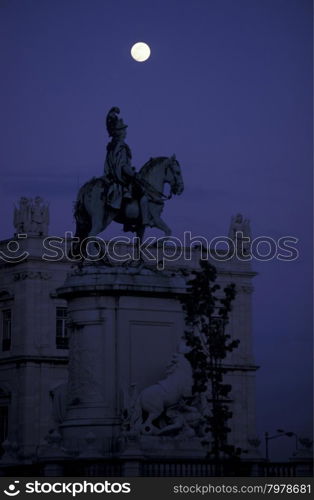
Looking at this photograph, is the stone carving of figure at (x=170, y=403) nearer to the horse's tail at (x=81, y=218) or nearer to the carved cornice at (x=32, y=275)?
the horse's tail at (x=81, y=218)

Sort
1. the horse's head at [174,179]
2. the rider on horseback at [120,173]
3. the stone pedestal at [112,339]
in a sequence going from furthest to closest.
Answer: the horse's head at [174,179], the rider on horseback at [120,173], the stone pedestal at [112,339]

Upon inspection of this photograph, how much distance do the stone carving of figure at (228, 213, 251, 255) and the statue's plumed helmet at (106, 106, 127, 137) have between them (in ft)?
108

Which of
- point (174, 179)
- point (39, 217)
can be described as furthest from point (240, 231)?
point (174, 179)

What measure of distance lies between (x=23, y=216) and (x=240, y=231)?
938 centimetres

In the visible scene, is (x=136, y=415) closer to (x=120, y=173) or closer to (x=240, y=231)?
(x=120, y=173)

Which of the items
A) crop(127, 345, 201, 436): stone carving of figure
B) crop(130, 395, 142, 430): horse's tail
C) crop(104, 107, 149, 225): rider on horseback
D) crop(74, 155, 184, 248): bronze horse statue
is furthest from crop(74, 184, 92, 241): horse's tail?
crop(130, 395, 142, 430): horse's tail

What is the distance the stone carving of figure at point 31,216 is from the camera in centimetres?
6962

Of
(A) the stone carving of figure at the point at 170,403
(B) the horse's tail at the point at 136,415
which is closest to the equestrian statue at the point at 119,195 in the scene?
(A) the stone carving of figure at the point at 170,403

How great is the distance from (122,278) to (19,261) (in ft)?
111

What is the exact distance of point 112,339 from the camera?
36.6 metres

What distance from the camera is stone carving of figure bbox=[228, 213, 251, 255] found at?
7131cm

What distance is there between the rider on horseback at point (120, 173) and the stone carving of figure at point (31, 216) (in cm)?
3141

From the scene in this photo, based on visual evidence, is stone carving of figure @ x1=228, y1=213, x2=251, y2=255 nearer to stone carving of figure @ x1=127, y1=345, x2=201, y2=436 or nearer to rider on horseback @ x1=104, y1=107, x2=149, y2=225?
rider on horseback @ x1=104, y1=107, x2=149, y2=225
